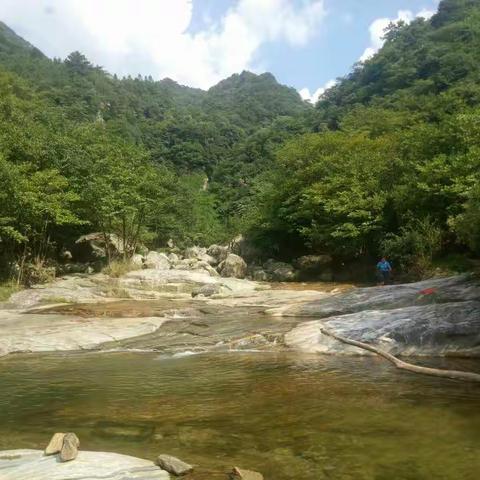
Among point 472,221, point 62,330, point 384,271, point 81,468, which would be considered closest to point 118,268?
point 62,330

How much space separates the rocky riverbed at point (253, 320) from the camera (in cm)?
1342

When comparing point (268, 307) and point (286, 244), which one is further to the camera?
point (286, 244)

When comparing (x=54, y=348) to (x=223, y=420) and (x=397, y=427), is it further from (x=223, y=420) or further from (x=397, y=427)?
(x=397, y=427)

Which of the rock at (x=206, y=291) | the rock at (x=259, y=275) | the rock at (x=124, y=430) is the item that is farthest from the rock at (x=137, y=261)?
the rock at (x=124, y=430)

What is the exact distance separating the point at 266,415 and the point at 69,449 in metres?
3.21

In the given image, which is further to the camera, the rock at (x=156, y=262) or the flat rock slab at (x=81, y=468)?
the rock at (x=156, y=262)

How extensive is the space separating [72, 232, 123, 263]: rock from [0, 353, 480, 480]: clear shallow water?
2529cm

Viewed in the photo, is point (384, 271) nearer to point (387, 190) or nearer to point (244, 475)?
point (387, 190)

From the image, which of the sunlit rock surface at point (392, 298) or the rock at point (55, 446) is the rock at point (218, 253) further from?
the rock at point (55, 446)

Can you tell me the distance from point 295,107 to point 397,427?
479 feet

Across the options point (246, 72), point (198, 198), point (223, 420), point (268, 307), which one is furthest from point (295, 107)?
point (223, 420)

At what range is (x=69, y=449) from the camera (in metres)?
6.23

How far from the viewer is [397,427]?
728cm

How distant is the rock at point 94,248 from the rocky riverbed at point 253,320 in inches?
513
